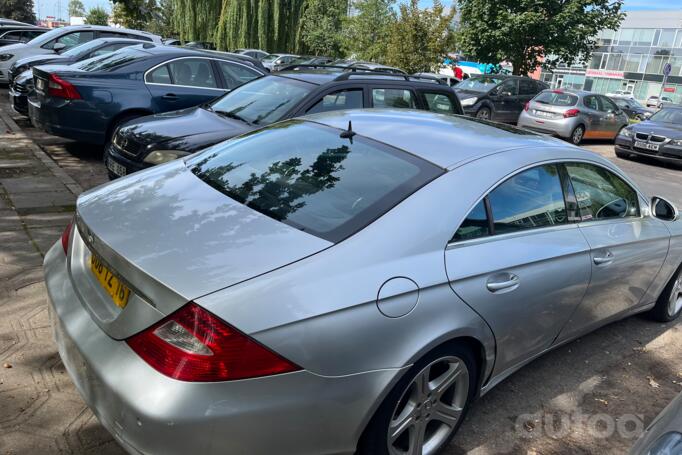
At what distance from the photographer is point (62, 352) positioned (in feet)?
7.56

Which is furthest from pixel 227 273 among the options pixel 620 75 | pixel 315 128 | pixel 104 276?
pixel 620 75

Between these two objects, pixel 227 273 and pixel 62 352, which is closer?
pixel 227 273

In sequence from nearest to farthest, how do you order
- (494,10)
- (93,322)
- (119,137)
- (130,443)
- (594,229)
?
(130,443) → (93,322) → (594,229) → (119,137) → (494,10)

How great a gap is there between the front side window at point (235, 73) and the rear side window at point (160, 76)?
2.76ft

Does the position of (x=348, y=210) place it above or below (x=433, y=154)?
below

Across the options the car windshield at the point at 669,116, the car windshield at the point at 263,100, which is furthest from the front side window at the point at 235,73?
the car windshield at the point at 669,116

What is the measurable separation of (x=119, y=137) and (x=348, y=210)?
12.6 feet

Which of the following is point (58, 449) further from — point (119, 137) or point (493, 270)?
point (119, 137)

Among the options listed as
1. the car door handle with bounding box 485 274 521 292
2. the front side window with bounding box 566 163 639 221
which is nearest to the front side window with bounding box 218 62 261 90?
the front side window with bounding box 566 163 639 221

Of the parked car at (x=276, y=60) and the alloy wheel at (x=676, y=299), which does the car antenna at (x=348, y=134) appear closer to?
the alloy wheel at (x=676, y=299)

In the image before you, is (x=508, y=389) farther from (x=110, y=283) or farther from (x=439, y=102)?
(x=439, y=102)

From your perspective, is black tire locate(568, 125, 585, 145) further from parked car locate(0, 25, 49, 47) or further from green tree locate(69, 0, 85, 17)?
green tree locate(69, 0, 85, 17)

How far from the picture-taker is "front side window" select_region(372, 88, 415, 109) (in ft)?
19.5

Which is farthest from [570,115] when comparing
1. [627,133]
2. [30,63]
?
[30,63]
